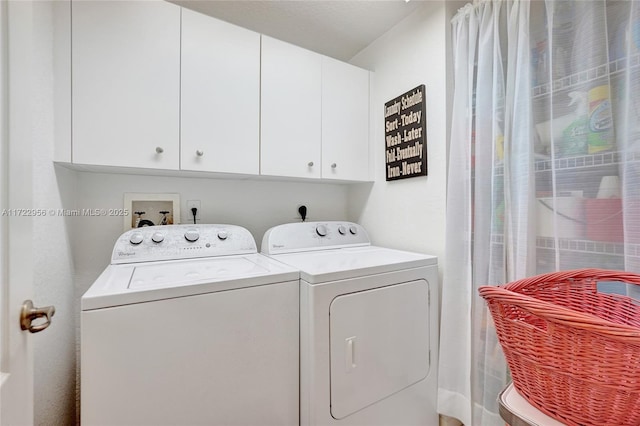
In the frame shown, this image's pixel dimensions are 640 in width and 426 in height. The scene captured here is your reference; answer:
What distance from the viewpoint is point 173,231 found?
150 cm

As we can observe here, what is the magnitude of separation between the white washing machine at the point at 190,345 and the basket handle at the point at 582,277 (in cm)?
79

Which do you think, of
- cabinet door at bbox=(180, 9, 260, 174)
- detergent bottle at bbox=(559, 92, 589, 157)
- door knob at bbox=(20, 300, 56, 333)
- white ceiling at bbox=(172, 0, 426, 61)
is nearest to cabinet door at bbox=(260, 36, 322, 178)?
cabinet door at bbox=(180, 9, 260, 174)

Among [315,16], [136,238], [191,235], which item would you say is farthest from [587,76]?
[136,238]

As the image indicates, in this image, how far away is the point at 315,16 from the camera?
179 centimetres

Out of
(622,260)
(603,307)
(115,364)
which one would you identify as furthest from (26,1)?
(622,260)

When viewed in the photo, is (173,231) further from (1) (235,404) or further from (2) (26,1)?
(2) (26,1)

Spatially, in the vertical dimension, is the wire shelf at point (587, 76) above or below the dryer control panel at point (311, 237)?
above

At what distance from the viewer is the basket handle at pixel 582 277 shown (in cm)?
74

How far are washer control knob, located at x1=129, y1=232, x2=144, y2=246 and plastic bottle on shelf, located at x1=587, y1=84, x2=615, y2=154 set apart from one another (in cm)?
198

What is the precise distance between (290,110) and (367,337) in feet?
4.39

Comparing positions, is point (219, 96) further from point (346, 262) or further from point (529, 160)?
point (529, 160)

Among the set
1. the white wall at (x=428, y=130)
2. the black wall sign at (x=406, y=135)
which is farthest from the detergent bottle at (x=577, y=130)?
the black wall sign at (x=406, y=135)

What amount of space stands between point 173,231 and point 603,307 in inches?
68.3

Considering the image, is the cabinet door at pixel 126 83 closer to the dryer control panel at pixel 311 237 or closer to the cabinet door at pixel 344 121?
the dryer control panel at pixel 311 237
